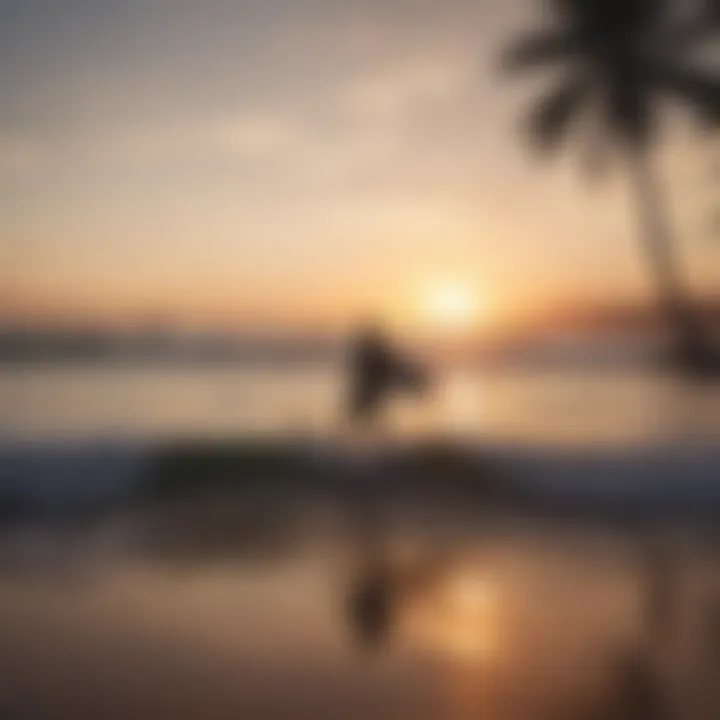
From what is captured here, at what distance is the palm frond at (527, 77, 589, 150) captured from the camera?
1.97m

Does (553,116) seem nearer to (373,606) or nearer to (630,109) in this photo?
(630,109)

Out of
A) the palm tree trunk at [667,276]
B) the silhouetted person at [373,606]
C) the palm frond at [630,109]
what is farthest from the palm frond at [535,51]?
the silhouetted person at [373,606]

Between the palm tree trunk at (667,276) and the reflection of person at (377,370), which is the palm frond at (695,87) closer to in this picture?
the palm tree trunk at (667,276)

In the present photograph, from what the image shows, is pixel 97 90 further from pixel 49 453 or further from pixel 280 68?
pixel 49 453

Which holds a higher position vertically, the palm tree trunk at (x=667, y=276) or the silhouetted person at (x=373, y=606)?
the palm tree trunk at (x=667, y=276)

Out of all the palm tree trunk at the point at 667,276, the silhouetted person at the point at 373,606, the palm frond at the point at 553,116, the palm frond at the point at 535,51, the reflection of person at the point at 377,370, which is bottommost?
the silhouetted person at the point at 373,606

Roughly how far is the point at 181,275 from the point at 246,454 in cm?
57

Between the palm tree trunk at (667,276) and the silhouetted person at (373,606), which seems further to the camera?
the palm tree trunk at (667,276)

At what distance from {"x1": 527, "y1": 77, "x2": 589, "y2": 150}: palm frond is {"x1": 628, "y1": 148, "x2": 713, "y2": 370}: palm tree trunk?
201mm

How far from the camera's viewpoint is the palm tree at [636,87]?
1.98 m

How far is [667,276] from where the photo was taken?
2.01 metres

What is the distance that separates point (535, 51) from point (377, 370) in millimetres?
909

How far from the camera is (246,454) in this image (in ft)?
7.30

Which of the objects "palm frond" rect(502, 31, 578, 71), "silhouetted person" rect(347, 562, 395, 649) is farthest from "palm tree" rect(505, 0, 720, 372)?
"silhouetted person" rect(347, 562, 395, 649)
